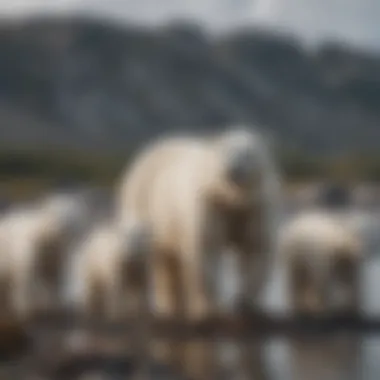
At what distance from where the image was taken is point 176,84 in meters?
4.55

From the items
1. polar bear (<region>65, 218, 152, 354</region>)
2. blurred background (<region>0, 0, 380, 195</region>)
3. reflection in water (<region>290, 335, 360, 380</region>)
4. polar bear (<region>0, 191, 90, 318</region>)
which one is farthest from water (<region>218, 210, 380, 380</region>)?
blurred background (<region>0, 0, 380, 195</region>)

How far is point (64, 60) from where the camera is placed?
4.59 m

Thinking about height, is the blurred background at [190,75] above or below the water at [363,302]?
above

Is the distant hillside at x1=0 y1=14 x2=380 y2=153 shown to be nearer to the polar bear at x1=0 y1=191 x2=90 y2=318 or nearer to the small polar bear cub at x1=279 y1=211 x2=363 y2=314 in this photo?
the polar bear at x1=0 y1=191 x2=90 y2=318

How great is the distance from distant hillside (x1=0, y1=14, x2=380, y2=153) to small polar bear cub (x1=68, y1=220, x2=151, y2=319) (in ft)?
4.86

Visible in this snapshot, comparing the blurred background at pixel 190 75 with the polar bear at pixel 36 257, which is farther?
the blurred background at pixel 190 75

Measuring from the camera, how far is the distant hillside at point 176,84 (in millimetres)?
4480

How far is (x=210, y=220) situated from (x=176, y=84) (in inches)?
74.0

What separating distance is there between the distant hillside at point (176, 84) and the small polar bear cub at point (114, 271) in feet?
4.86

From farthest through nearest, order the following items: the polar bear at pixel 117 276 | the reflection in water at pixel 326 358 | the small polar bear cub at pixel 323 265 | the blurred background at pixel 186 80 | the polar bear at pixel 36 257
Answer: the blurred background at pixel 186 80 → the polar bear at pixel 36 257 → the small polar bear cub at pixel 323 265 → the polar bear at pixel 117 276 → the reflection in water at pixel 326 358

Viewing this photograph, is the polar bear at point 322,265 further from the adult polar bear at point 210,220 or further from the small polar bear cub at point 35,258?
the small polar bear cub at point 35,258

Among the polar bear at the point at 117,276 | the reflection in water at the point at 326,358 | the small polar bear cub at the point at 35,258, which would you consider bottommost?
the reflection in water at the point at 326,358

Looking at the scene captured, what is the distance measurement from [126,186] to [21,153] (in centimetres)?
120

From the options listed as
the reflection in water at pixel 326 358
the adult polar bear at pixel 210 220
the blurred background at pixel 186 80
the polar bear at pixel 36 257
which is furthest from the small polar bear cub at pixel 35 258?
the blurred background at pixel 186 80
